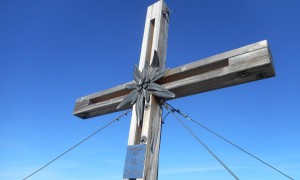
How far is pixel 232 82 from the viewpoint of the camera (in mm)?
2412

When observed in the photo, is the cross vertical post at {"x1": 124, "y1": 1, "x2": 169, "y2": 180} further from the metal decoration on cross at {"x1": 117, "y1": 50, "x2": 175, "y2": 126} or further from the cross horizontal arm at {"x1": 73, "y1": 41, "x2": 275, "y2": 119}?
the cross horizontal arm at {"x1": 73, "y1": 41, "x2": 275, "y2": 119}

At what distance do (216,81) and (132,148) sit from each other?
987 millimetres

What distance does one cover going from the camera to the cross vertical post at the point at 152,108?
2.51 m

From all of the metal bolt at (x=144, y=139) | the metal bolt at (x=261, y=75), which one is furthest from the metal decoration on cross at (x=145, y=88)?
the metal bolt at (x=261, y=75)

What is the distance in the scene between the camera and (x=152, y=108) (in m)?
2.74

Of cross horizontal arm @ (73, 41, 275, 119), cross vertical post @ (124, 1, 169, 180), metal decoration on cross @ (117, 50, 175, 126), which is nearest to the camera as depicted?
cross horizontal arm @ (73, 41, 275, 119)

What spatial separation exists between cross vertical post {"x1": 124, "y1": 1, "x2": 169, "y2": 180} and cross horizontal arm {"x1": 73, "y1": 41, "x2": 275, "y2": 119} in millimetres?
315

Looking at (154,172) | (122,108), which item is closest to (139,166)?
(154,172)

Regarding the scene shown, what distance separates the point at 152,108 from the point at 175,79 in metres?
0.36

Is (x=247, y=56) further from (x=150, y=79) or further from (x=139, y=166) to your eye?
(x=139, y=166)

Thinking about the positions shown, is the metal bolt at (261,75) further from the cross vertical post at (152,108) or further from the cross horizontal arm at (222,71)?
the cross vertical post at (152,108)

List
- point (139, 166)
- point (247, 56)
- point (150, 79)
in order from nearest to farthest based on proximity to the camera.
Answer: point (247, 56) < point (139, 166) < point (150, 79)

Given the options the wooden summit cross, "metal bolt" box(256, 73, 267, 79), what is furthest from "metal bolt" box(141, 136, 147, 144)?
"metal bolt" box(256, 73, 267, 79)

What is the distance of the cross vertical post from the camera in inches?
98.7
